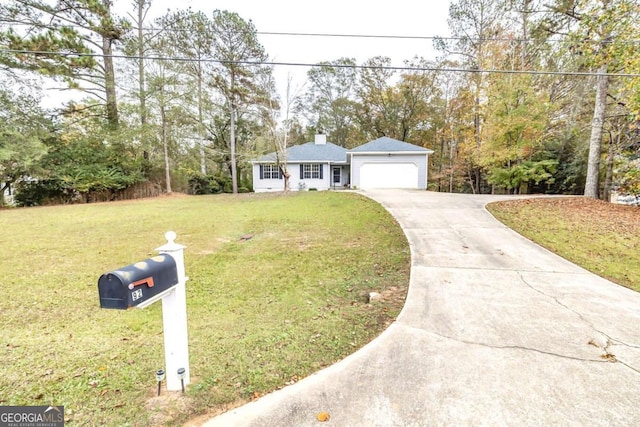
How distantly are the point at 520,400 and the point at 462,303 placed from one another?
157cm

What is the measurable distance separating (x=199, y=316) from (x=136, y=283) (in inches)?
74.4

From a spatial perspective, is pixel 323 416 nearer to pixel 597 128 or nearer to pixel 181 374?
pixel 181 374

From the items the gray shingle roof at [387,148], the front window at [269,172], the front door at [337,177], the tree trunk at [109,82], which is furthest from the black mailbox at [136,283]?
the front door at [337,177]

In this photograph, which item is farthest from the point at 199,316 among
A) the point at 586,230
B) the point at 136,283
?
the point at 586,230

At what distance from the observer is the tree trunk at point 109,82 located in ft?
53.1

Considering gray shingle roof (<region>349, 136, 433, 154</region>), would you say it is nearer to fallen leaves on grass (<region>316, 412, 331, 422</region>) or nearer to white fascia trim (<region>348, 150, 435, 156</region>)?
white fascia trim (<region>348, 150, 435, 156</region>)

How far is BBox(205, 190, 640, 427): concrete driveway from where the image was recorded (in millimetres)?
1898

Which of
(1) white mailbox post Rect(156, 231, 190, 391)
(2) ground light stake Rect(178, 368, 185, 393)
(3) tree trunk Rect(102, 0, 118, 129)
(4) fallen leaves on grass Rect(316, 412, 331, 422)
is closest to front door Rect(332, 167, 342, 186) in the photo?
(3) tree trunk Rect(102, 0, 118, 129)

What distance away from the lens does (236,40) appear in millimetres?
18625

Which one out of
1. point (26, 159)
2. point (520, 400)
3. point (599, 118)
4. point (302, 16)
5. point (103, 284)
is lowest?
point (520, 400)

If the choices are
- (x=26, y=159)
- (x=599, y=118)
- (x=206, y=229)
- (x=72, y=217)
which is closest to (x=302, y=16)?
(x=206, y=229)

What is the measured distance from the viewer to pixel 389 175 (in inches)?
736

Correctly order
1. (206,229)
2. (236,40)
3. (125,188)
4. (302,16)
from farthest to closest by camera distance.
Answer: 1. (236,40)
2. (125,188)
3. (302,16)
4. (206,229)

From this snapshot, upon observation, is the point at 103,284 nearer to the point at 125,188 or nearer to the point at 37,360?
the point at 37,360
